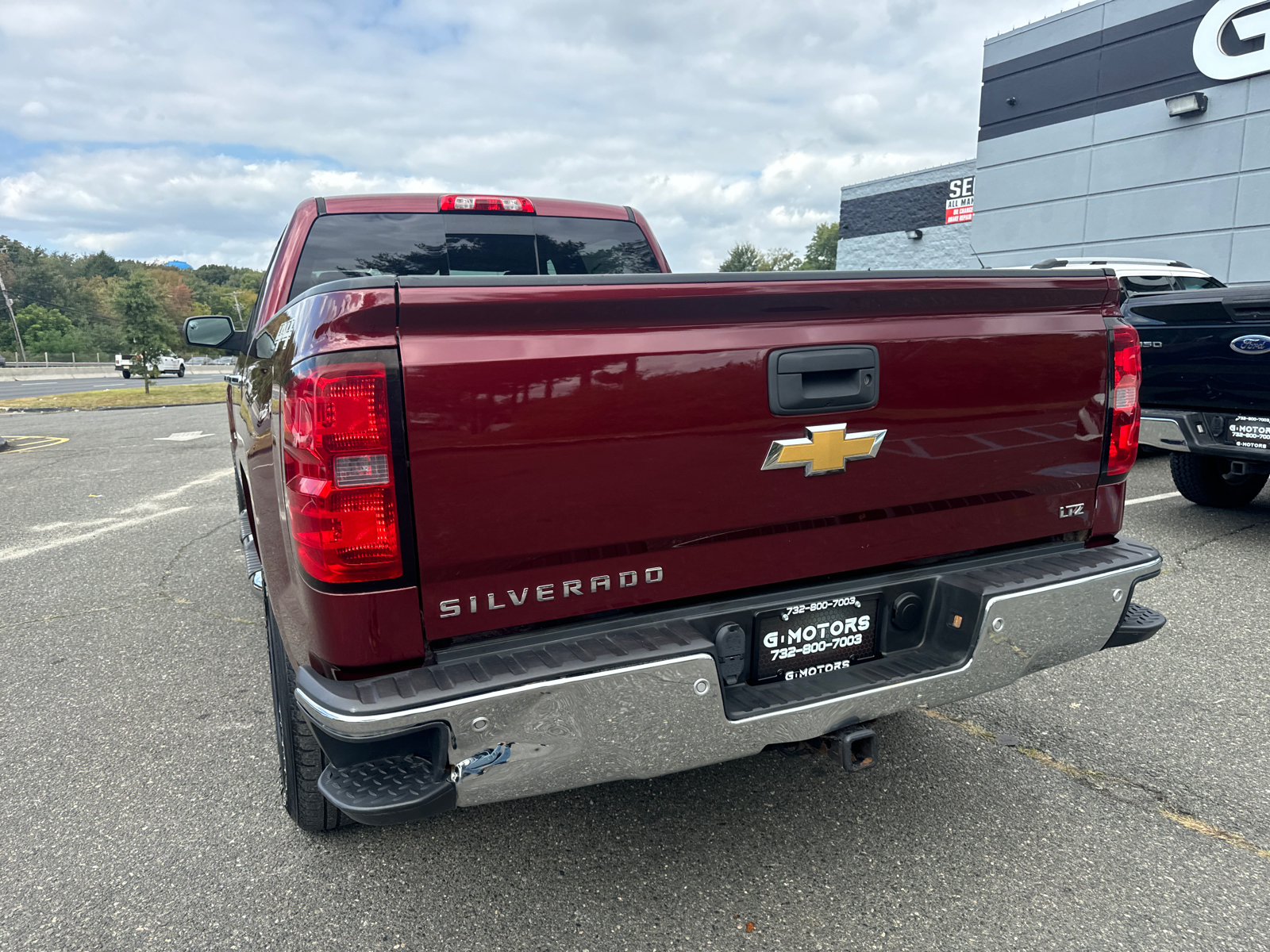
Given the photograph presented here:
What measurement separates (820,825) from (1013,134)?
1922 centimetres

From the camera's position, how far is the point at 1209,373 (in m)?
5.34

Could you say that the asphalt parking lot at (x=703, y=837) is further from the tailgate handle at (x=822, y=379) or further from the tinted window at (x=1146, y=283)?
the tinted window at (x=1146, y=283)

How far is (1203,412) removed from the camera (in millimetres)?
5414

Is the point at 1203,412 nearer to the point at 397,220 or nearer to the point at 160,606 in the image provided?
the point at 397,220

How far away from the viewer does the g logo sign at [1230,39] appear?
13508 mm

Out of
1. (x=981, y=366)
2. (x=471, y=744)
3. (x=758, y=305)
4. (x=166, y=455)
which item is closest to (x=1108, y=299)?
(x=981, y=366)

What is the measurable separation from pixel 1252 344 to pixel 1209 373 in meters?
0.31

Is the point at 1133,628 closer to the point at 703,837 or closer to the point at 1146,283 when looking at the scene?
the point at 703,837

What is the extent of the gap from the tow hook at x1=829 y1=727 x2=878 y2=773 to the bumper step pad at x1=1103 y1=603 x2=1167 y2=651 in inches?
34.0

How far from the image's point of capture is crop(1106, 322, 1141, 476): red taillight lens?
8.05 ft

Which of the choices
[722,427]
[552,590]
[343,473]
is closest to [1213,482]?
[722,427]

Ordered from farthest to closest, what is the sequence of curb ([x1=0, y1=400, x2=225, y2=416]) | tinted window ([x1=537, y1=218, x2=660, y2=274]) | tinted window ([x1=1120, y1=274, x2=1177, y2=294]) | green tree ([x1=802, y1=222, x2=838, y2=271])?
1. green tree ([x1=802, y1=222, x2=838, y2=271])
2. curb ([x1=0, y1=400, x2=225, y2=416])
3. tinted window ([x1=1120, y1=274, x2=1177, y2=294])
4. tinted window ([x1=537, y1=218, x2=660, y2=274])

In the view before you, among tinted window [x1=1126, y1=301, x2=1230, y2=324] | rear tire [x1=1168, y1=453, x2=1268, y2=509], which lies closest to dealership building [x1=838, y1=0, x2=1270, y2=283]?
rear tire [x1=1168, y1=453, x2=1268, y2=509]

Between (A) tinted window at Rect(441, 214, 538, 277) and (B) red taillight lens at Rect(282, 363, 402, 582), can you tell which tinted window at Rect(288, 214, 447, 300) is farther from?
(B) red taillight lens at Rect(282, 363, 402, 582)
